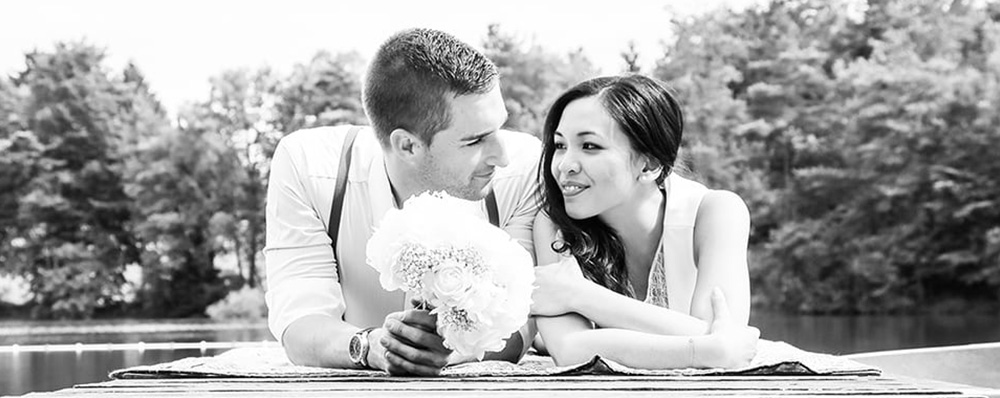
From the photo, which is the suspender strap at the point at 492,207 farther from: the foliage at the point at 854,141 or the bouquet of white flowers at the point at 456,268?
the foliage at the point at 854,141

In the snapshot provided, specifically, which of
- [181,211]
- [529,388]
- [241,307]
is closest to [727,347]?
[529,388]

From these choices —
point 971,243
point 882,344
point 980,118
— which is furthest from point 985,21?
point 882,344

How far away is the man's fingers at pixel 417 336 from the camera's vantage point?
83.4 inches

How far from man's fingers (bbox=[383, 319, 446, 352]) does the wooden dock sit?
0.06 meters

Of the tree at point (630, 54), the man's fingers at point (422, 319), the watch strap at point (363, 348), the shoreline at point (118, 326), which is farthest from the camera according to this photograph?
the tree at point (630, 54)

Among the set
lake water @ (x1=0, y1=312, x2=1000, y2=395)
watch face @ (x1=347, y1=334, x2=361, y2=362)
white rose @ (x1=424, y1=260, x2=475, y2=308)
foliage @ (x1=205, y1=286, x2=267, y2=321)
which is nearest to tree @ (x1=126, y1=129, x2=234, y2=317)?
foliage @ (x1=205, y1=286, x2=267, y2=321)

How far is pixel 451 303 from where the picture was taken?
6.64 ft

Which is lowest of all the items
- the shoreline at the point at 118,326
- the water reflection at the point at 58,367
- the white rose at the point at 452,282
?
the water reflection at the point at 58,367

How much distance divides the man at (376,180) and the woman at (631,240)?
16cm

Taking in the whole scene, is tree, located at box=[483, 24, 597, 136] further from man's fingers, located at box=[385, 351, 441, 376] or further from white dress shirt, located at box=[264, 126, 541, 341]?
man's fingers, located at box=[385, 351, 441, 376]

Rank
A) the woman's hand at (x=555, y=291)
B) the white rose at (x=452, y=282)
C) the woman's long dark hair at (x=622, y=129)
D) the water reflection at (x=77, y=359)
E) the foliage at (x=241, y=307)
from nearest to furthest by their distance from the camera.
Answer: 1. the white rose at (x=452, y=282)
2. the woman's hand at (x=555, y=291)
3. the woman's long dark hair at (x=622, y=129)
4. the water reflection at (x=77, y=359)
5. the foliage at (x=241, y=307)

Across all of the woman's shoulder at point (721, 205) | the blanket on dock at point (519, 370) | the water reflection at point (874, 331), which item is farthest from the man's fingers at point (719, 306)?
the water reflection at point (874, 331)

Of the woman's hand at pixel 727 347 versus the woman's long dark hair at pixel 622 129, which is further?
the woman's long dark hair at pixel 622 129

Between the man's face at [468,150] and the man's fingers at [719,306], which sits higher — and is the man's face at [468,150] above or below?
above
